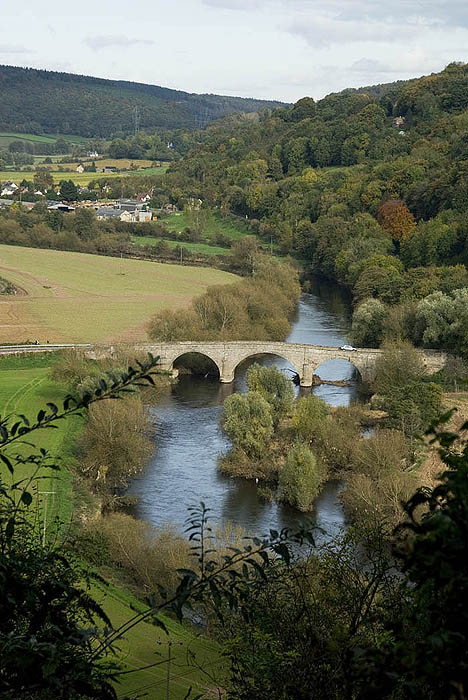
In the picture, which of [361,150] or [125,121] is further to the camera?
[125,121]

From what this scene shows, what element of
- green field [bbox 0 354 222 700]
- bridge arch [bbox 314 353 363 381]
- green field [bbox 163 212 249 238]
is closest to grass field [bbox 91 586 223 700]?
green field [bbox 0 354 222 700]

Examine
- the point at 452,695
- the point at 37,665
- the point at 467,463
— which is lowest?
the point at 37,665

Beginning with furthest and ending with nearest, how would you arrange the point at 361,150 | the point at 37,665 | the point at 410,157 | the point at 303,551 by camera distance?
1. the point at 361,150
2. the point at 410,157
3. the point at 303,551
4. the point at 37,665

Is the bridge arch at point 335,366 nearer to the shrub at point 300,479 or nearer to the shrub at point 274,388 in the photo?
the shrub at point 274,388

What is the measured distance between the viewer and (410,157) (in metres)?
69.3

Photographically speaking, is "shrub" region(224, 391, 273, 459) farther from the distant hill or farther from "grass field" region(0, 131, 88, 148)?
the distant hill

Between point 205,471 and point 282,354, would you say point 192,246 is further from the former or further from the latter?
point 205,471

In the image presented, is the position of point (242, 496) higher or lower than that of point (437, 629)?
lower

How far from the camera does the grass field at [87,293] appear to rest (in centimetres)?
4506

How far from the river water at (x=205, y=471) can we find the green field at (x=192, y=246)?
99.6 ft

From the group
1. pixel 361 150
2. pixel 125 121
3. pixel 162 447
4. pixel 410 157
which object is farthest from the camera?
pixel 125 121

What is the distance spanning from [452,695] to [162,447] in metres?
25.2

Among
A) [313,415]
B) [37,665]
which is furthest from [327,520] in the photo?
[37,665]

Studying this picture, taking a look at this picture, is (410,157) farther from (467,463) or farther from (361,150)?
(467,463)
